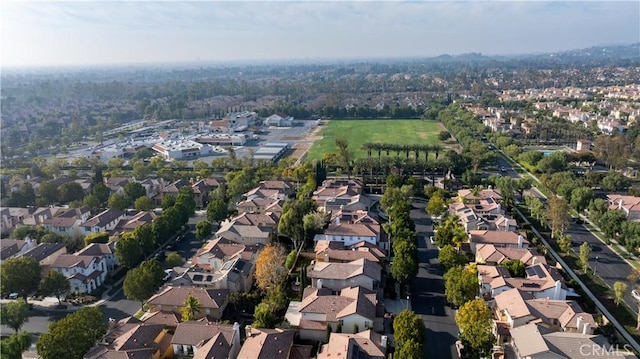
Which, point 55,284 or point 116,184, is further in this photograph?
point 116,184

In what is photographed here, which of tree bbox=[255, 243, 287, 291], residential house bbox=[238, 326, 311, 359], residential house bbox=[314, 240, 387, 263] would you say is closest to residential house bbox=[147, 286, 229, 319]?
tree bbox=[255, 243, 287, 291]

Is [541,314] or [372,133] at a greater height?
[372,133]

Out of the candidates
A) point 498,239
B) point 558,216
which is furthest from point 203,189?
point 558,216

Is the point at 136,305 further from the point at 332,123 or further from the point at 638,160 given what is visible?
the point at 332,123

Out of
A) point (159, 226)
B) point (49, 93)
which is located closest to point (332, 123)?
point (159, 226)

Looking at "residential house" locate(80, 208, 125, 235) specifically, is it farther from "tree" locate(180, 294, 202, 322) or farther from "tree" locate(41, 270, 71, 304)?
"tree" locate(180, 294, 202, 322)

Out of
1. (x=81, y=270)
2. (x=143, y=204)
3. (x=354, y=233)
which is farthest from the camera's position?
(x=143, y=204)

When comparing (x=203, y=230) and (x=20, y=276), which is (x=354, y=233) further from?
(x=20, y=276)
